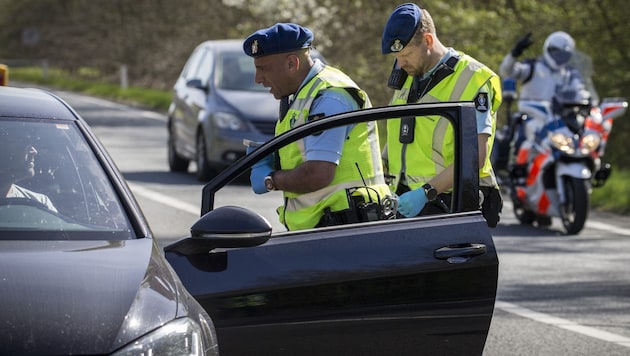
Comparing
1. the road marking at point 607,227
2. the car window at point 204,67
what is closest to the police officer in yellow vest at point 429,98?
the road marking at point 607,227

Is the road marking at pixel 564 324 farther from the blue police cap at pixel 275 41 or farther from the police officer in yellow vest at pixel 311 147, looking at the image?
the blue police cap at pixel 275 41

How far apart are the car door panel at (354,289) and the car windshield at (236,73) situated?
40.3 ft

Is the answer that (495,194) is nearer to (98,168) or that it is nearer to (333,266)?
(333,266)

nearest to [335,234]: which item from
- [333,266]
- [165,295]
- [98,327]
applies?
[333,266]

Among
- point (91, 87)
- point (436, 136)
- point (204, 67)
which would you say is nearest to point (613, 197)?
point (204, 67)

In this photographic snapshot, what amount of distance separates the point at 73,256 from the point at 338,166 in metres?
1.46

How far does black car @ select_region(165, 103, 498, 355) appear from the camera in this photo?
5.27m

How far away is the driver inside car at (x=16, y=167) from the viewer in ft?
17.7

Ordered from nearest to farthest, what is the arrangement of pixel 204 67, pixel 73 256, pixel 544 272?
1. pixel 73 256
2. pixel 544 272
3. pixel 204 67

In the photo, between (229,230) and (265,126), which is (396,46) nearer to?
(229,230)

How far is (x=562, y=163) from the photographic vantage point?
13805mm

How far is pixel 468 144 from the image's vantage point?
18.4ft

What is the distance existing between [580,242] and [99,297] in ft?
29.6

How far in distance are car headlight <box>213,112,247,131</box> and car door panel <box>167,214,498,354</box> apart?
11.6 metres
